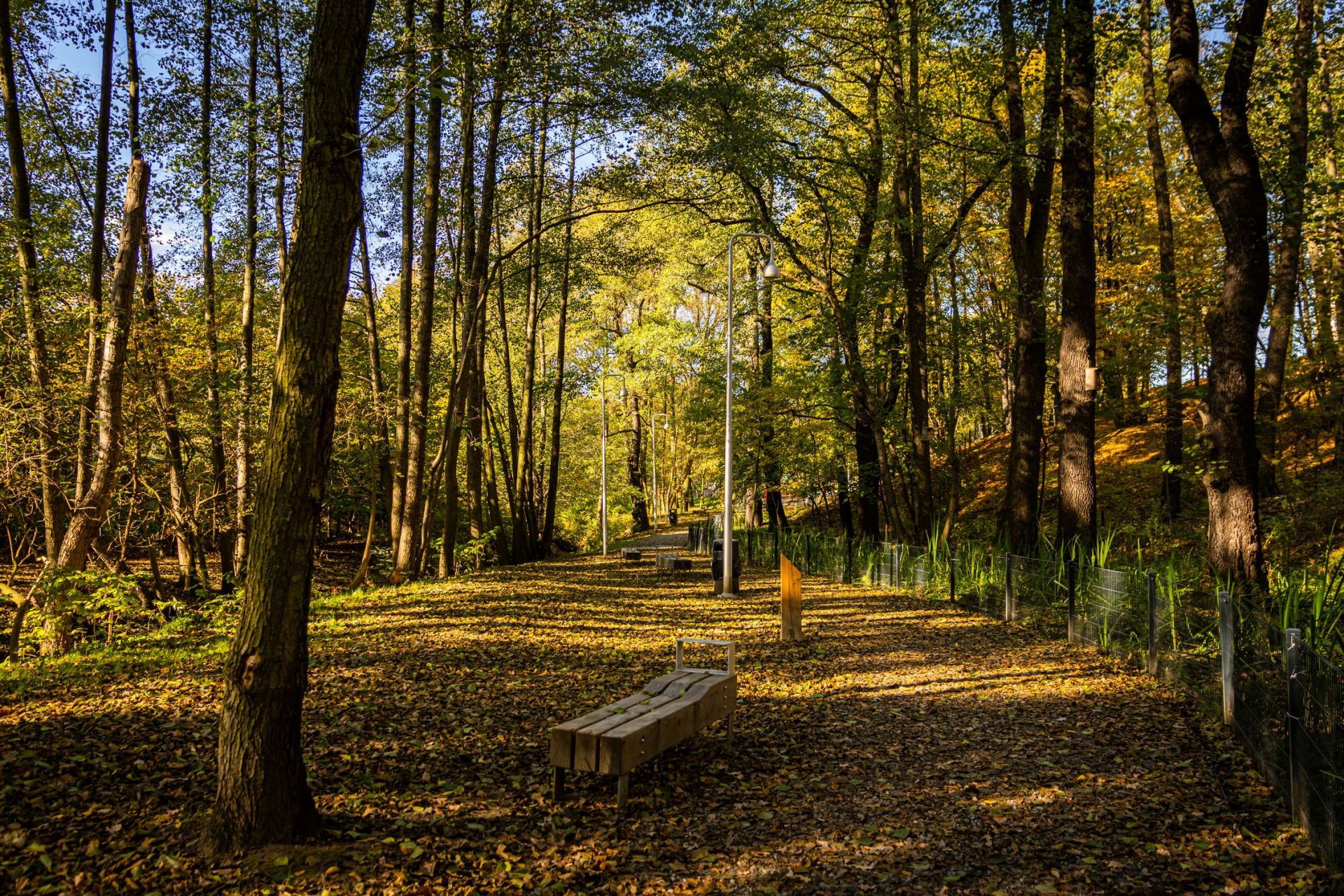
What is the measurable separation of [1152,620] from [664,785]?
5.10 m

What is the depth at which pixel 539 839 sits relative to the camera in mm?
4203

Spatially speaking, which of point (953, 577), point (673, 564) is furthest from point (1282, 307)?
point (673, 564)

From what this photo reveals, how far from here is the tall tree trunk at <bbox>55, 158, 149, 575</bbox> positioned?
29.7 ft

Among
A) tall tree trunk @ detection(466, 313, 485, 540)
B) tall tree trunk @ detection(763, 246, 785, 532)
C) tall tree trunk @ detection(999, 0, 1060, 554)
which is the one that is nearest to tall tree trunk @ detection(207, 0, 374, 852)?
tall tree trunk @ detection(999, 0, 1060, 554)

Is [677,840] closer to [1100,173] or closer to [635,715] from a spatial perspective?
[635,715]

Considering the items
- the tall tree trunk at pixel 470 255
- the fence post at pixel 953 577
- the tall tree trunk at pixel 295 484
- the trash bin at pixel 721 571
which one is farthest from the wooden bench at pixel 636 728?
the tall tree trunk at pixel 470 255

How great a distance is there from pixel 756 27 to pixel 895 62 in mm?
2909

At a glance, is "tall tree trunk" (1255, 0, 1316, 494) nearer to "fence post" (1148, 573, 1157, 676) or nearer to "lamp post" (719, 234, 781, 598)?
"fence post" (1148, 573, 1157, 676)

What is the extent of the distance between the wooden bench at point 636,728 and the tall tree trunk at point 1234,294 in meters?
5.33

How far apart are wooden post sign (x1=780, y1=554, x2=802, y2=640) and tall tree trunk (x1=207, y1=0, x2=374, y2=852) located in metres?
6.74

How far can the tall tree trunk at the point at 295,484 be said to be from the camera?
144 inches

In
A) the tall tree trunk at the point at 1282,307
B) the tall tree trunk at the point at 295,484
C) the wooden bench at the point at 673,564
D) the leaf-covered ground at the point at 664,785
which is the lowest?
the leaf-covered ground at the point at 664,785

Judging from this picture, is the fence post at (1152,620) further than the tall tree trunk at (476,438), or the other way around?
the tall tree trunk at (476,438)

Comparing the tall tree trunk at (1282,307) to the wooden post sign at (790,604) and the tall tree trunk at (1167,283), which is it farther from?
the wooden post sign at (790,604)
